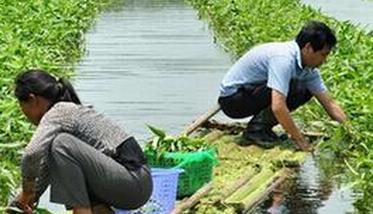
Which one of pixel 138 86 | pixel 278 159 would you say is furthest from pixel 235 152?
pixel 138 86

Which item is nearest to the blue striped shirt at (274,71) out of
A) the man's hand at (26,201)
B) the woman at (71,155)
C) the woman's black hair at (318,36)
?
the woman's black hair at (318,36)

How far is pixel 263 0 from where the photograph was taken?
72.6ft

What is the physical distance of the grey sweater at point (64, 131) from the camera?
5.85 m

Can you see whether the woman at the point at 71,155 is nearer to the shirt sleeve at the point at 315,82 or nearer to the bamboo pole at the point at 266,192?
the bamboo pole at the point at 266,192

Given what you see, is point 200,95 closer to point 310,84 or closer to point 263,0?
point 310,84

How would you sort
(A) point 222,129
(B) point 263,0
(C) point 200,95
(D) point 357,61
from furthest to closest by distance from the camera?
(B) point 263,0 < (C) point 200,95 < (D) point 357,61 < (A) point 222,129

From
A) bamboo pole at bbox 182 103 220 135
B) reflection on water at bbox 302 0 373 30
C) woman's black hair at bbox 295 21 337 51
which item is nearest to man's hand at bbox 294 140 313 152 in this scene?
woman's black hair at bbox 295 21 337 51

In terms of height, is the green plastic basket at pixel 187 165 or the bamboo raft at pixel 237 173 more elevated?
the green plastic basket at pixel 187 165

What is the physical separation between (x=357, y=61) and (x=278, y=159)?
299 cm

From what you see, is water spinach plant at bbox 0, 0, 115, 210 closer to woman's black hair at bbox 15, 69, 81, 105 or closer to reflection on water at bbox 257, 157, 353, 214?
woman's black hair at bbox 15, 69, 81, 105

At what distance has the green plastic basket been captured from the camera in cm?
743

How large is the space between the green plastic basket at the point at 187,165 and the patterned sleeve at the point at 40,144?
1629 mm

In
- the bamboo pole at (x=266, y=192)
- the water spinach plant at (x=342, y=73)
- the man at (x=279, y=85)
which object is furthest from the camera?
the man at (x=279, y=85)

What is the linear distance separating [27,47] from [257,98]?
4297 millimetres
